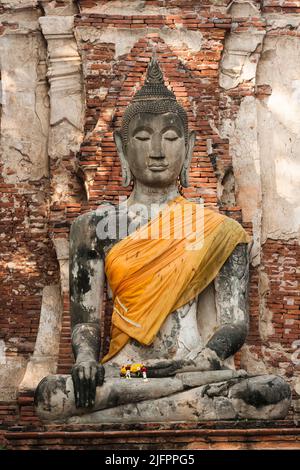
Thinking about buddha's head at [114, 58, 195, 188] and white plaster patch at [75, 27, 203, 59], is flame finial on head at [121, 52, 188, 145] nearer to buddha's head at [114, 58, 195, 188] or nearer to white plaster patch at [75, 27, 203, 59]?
buddha's head at [114, 58, 195, 188]

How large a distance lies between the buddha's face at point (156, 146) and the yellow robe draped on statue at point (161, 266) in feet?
1.09

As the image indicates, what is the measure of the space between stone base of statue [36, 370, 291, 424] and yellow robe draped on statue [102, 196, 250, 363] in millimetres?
665

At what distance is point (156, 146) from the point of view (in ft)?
46.6

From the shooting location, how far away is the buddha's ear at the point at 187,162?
572 inches

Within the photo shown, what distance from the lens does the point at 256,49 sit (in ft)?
53.6

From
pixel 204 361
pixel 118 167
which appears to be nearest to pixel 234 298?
pixel 204 361

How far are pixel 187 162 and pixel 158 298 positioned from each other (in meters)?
1.35

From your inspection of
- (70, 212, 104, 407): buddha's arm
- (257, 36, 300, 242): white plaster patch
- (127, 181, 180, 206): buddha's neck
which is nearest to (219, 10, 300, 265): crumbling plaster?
(257, 36, 300, 242): white plaster patch

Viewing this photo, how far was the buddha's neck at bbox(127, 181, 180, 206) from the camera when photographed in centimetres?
1438

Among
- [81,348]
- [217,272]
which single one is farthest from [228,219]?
[81,348]

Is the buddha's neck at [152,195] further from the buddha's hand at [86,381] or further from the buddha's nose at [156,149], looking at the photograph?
the buddha's hand at [86,381]
